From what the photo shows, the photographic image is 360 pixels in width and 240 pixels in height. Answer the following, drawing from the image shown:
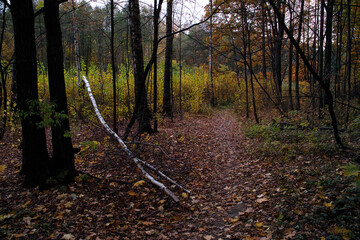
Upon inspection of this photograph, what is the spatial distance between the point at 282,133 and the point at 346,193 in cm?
491

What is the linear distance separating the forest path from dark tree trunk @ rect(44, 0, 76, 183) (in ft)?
9.22

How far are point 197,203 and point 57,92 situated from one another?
370 centimetres

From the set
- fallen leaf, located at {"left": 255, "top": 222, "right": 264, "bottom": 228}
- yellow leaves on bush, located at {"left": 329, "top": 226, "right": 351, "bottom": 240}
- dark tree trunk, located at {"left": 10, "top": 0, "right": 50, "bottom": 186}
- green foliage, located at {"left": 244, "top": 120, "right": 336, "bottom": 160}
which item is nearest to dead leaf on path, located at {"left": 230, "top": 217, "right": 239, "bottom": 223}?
fallen leaf, located at {"left": 255, "top": 222, "right": 264, "bottom": 228}

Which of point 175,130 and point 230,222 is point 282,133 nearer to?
point 175,130

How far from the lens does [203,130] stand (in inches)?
432

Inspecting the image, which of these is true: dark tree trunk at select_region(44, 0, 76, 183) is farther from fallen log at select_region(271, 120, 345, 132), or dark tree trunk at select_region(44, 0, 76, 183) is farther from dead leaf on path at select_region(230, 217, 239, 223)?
fallen log at select_region(271, 120, 345, 132)

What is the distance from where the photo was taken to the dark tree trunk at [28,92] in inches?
161

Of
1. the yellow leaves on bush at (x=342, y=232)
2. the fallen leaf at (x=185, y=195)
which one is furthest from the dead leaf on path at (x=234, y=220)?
the yellow leaves on bush at (x=342, y=232)

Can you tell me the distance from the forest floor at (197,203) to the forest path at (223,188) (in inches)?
0.7

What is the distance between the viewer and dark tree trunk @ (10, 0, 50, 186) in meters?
4.08

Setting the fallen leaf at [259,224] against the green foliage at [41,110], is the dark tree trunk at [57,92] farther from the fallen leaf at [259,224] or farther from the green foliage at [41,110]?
the fallen leaf at [259,224]

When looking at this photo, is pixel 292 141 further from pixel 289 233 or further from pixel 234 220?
pixel 289 233

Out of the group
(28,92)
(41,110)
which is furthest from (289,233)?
(28,92)

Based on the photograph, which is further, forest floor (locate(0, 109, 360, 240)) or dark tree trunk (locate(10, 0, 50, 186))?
dark tree trunk (locate(10, 0, 50, 186))
